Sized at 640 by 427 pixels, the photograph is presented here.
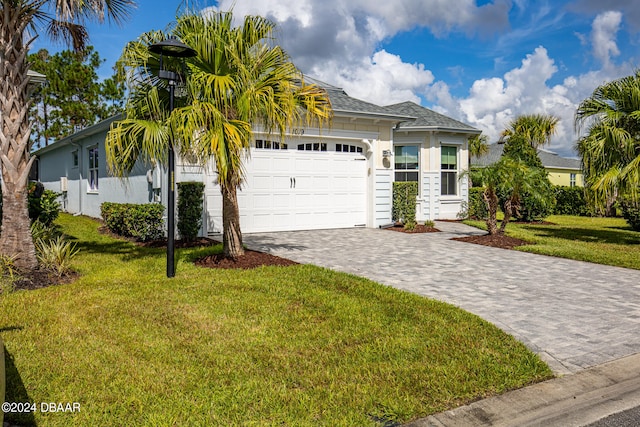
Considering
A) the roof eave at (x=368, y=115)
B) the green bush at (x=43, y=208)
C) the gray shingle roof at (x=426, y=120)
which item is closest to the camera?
the green bush at (x=43, y=208)

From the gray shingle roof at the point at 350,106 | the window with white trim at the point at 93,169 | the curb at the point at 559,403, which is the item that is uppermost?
→ the gray shingle roof at the point at 350,106

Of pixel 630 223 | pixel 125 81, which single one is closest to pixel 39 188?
pixel 125 81

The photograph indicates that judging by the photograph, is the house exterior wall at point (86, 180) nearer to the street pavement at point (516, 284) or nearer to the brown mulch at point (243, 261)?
the street pavement at point (516, 284)

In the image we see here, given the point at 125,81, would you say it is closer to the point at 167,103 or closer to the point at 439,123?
the point at 167,103

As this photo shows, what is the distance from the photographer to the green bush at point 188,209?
1011 cm

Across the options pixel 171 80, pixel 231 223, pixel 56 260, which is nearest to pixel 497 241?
pixel 231 223

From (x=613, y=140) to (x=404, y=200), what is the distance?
578 centimetres

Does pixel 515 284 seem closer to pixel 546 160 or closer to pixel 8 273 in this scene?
pixel 8 273

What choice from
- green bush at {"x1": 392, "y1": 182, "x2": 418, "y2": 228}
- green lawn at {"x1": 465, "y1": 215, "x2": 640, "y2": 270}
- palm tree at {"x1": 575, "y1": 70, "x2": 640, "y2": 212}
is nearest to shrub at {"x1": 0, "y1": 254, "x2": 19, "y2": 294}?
green lawn at {"x1": 465, "y1": 215, "x2": 640, "y2": 270}

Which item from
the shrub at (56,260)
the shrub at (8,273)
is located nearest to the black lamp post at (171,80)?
the shrub at (56,260)

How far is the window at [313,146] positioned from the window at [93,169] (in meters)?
8.37

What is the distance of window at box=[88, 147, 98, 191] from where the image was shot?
16.4 metres

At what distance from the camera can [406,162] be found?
16.1 m

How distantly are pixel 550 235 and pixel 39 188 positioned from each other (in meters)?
15.4
